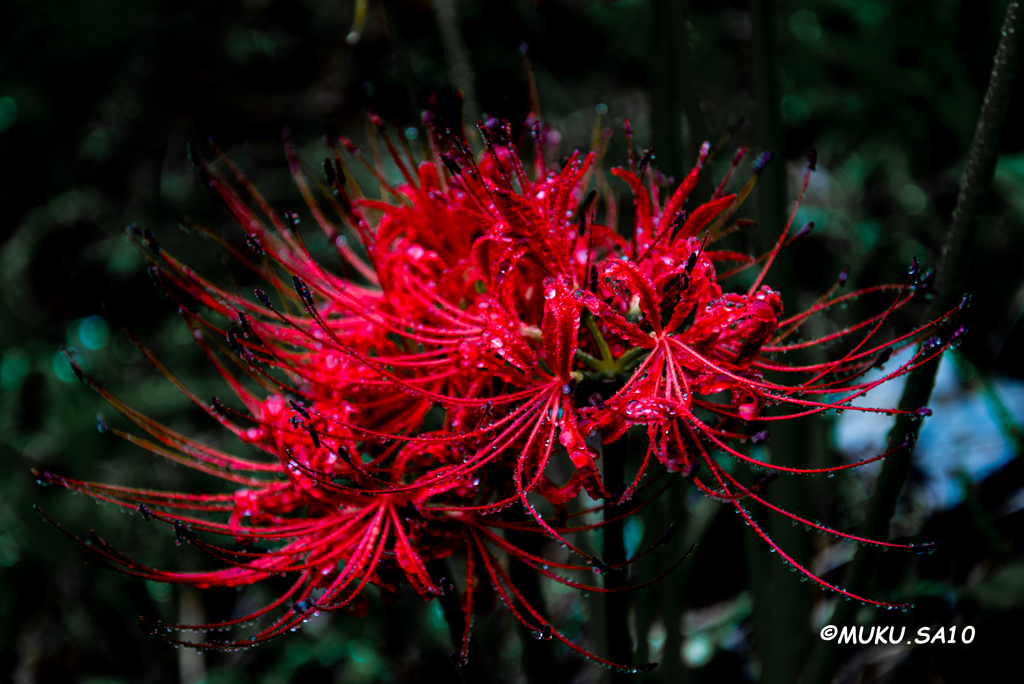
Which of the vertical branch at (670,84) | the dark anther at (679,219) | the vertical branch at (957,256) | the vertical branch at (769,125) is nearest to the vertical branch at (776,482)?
the vertical branch at (769,125)

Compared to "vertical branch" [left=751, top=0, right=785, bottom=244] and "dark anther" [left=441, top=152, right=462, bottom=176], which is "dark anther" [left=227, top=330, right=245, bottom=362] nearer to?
"dark anther" [left=441, top=152, right=462, bottom=176]

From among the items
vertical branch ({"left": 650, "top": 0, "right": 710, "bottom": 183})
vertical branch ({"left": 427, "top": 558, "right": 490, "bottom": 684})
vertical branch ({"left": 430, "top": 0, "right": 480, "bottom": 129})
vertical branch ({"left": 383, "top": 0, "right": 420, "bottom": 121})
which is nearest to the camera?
vertical branch ({"left": 427, "top": 558, "right": 490, "bottom": 684})

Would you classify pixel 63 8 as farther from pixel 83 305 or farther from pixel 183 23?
pixel 83 305

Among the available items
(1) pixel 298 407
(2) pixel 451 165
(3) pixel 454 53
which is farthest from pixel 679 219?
(3) pixel 454 53

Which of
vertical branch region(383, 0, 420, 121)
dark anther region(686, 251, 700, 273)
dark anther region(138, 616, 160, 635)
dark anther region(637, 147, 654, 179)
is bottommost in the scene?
dark anther region(138, 616, 160, 635)

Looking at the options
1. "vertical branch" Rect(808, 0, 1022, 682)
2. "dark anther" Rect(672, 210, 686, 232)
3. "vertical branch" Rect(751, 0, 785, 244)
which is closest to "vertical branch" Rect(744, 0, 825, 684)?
"vertical branch" Rect(751, 0, 785, 244)

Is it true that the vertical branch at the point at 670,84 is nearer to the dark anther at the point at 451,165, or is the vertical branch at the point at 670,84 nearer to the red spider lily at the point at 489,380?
the red spider lily at the point at 489,380

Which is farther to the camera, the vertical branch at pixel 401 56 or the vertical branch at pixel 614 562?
the vertical branch at pixel 401 56
